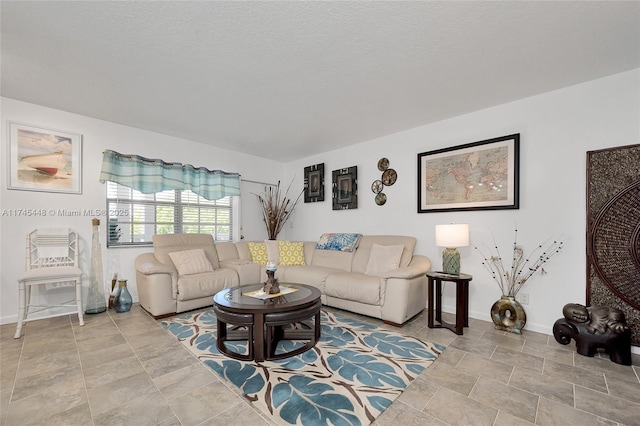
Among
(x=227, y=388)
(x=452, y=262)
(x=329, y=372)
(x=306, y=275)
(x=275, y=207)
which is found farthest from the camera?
(x=275, y=207)

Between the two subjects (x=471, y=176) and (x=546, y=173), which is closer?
(x=546, y=173)

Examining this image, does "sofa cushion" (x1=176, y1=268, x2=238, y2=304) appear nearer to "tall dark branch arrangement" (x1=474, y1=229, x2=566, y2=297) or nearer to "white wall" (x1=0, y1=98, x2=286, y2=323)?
"white wall" (x1=0, y1=98, x2=286, y2=323)

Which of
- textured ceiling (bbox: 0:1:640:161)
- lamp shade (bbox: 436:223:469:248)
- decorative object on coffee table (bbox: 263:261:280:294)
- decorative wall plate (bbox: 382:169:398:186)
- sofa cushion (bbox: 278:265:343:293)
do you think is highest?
textured ceiling (bbox: 0:1:640:161)

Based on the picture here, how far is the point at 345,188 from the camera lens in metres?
4.65

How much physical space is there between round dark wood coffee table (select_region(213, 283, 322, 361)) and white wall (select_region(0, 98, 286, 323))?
7.37ft

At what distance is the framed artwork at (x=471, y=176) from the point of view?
9.86ft

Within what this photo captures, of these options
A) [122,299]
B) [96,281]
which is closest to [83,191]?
[96,281]

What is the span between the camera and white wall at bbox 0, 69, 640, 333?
8.52ft

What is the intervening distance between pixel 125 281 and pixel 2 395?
1.84m

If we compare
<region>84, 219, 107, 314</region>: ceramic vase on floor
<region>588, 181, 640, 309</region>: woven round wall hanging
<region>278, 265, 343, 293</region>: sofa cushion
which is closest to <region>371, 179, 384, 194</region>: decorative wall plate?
<region>278, 265, 343, 293</region>: sofa cushion

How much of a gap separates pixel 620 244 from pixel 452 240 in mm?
1350

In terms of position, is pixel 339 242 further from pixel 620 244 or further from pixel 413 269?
pixel 620 244

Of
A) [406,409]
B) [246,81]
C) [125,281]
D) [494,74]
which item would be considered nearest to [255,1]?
[246,81]

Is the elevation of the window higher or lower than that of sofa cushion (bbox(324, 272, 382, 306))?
higher
